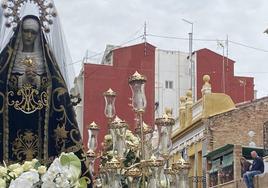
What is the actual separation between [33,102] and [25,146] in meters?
0.40

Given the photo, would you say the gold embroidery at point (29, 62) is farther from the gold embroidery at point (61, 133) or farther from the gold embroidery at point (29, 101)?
the gold embroidery at point (61, 133)

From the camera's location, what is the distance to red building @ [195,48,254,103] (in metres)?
34.6

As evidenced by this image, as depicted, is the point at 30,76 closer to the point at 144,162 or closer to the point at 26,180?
the point at 144,162

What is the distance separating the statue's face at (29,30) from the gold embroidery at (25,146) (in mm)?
879

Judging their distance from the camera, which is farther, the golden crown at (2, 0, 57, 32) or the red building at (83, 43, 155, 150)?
the red building at (83, 43, 155, 150)

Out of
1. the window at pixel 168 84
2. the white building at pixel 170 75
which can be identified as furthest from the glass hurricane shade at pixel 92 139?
the window at pixel 168 84

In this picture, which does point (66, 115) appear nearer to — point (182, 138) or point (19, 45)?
point (19, 45)

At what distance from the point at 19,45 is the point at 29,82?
37 cm

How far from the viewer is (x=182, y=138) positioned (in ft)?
91.3

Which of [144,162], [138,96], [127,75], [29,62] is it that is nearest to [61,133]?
[29,62]

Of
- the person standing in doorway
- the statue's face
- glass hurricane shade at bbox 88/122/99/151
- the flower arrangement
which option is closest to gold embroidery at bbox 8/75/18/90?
the statue's face

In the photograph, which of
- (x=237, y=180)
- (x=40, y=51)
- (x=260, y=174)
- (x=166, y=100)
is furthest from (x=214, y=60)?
(x=40, y=51)

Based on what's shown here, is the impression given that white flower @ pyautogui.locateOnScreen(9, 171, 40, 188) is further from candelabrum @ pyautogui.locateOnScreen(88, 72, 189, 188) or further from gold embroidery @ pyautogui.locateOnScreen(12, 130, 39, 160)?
candelabrum @ pyautogui.locateOnScreen(88, 72, 189, 188)

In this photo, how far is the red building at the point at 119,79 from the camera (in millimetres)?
34344
